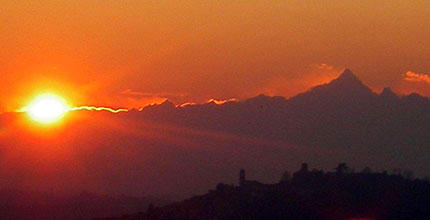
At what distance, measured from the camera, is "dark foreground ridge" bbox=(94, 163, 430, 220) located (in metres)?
125

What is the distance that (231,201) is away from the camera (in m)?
132

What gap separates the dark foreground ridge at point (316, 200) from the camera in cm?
12544

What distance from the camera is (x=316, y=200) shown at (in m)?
128

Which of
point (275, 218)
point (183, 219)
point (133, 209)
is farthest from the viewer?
point (133, 209)

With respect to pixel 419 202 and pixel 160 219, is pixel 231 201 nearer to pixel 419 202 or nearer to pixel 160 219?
pixel 160 219

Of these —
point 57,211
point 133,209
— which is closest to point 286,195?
point 133,209

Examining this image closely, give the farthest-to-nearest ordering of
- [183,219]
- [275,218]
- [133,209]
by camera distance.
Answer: [133,209]
[183,219]
[275,218]

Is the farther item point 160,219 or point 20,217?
point 20,217

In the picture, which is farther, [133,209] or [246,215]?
[133,209]

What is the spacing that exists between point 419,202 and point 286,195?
1202 cm

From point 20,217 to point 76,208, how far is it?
692 centimetres

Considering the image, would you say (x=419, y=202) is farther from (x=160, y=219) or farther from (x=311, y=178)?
(x=160, y=219)

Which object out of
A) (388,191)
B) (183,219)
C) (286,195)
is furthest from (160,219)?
(388,191)

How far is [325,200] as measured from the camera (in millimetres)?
Result: 128000
